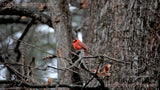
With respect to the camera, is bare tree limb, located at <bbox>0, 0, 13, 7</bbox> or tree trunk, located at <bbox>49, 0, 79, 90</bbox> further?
bare tree limb, located at <bbox>0, 0, 13, 7</bbox>

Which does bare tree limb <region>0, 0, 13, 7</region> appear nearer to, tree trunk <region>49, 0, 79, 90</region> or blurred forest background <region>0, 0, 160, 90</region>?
blurred forest background <region>0, 0, 160, 90</region>

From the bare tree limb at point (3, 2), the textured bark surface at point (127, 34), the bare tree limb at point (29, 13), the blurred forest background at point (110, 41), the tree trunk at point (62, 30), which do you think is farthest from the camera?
the bare tree limb at point (29, 13)

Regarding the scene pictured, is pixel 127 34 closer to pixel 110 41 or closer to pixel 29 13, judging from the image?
pixel 110 41

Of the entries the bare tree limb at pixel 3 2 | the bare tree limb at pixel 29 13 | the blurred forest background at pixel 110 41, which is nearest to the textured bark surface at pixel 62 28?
the blurred forest background at pixel 110 41

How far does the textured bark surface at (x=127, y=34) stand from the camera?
14.1ft

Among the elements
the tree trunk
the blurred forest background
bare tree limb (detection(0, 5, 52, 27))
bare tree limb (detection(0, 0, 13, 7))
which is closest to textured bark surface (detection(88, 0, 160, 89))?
the blurred forest background

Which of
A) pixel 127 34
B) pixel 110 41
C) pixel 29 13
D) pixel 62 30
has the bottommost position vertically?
pixel 110 41

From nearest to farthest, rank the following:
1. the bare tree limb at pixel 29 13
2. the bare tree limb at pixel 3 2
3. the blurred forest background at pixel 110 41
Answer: the blurred forest background at pixel 110 41 → the bare tree limb at pixel 3 2 → the bare tree limb at pixel 29 13

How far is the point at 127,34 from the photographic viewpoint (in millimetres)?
4617

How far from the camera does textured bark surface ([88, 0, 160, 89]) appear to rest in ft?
14.1

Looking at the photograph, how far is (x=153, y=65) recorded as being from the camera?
3844mm

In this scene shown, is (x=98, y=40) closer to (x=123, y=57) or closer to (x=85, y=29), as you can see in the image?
(x=123, y=57)

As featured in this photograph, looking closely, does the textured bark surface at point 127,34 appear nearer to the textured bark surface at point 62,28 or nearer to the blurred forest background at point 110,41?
the blurred forest background at point 110,41

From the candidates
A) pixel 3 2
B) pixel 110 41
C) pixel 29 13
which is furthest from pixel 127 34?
pixel 3 2
